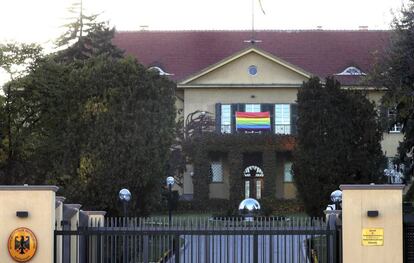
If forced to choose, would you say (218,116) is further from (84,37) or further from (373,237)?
(373,237)

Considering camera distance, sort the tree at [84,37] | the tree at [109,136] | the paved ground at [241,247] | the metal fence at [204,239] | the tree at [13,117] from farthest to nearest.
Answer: the tree at [84,37]
the tree at [13,117]
the tree at [109,136]
the paved ground at [241,247]
the metal fence at [204,239]

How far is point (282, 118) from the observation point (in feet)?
188

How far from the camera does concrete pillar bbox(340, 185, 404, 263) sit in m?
15.9

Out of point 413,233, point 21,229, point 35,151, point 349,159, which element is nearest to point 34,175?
point 35,151

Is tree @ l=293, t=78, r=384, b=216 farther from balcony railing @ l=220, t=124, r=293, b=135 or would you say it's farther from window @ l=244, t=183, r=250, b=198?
balcony railing @ l=220, t=124, r=293, b=135

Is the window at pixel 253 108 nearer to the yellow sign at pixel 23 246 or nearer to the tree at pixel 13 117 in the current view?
the tree at pixel 13 117

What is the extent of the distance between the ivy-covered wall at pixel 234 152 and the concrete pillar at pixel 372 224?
37.3m

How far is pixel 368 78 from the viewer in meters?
42.9

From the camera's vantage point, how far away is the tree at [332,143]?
36.1 metres

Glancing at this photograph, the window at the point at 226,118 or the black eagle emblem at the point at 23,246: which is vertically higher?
the window at the point at 226,118

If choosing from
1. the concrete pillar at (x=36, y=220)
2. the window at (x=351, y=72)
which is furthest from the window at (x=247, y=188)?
the concrete pillar at (x=36, y=220)

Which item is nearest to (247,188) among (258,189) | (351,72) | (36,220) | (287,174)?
(258,189)

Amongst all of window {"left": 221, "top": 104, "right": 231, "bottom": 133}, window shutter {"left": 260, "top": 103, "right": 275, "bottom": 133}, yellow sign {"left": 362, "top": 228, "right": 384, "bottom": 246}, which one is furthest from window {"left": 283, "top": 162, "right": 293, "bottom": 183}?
yellow sign {"left": 362, "top": 228, "right": 384, "bottom": 246}

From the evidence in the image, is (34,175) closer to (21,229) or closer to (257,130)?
(21,229)
